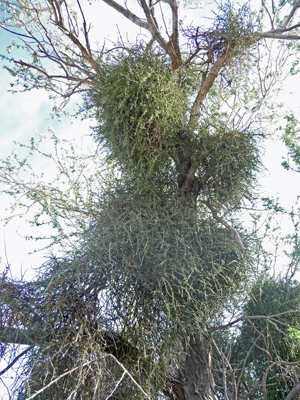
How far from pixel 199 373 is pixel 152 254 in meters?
0.53

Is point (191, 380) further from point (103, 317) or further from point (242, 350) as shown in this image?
point (242, 350)

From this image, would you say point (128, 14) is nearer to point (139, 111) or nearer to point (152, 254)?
point (139, 111)

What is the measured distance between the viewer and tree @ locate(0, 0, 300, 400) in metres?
1.18

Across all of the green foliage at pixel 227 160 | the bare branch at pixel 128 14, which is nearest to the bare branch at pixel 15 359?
the green foliage at pixel 227 160

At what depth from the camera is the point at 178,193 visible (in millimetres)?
1600

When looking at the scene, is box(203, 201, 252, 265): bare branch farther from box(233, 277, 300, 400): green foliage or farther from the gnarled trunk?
box(233, 277, 300, 400): green foliage

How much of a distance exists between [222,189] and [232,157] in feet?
0.51

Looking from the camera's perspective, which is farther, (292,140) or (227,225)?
(292,140)

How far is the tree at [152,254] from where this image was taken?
1182 mm

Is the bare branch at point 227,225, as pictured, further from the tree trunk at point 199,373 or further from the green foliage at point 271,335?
the green foliage at point 271,335

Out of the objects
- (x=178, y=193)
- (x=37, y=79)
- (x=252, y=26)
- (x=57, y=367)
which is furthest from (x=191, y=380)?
(x=37, y=79)

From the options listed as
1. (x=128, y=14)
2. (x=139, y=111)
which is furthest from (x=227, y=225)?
(x=128, y=14)

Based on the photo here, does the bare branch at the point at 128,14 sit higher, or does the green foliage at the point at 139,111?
the bare branch at the point at 128,14

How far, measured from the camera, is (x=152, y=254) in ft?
4.26
